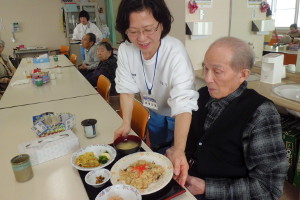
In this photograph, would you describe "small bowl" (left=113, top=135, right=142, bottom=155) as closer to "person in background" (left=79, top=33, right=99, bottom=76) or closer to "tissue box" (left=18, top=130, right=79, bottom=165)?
"tissue box" (left=18, top=130, right=79, bottom=165)

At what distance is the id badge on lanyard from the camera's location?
1492mm

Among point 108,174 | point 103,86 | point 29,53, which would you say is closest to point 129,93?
point 108,174

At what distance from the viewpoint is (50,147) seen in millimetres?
1105

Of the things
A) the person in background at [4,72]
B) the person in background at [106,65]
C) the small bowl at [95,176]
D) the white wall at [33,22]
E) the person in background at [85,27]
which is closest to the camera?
the small bowl at [95,176]

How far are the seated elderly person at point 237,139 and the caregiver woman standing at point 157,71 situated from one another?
0.15 meters

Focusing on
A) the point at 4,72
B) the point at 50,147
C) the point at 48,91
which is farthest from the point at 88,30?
the point at 50,147

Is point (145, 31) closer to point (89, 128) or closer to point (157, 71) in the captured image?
point (157, 71)

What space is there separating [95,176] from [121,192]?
7.6 inches

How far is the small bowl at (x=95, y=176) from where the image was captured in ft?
2.92

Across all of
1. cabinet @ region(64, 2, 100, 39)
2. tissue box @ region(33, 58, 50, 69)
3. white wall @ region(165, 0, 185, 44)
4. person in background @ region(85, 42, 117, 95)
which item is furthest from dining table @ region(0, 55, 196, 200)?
cabinet @ region(64, 2, 100, 39)

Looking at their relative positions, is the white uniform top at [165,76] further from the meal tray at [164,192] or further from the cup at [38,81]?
the cup at [38,81]

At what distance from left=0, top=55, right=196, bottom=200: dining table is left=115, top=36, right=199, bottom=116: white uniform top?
0.27 m

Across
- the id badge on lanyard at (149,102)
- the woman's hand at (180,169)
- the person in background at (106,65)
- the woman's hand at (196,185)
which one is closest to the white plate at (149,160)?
the woman's hand at (180,169)

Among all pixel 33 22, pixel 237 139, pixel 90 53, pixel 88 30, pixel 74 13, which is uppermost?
pixel 74 13
